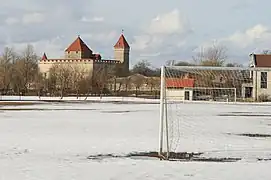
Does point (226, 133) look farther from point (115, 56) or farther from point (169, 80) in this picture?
point (115, 56)

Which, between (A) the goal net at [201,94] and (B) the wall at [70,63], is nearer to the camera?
(A) the goal net at [201,94]

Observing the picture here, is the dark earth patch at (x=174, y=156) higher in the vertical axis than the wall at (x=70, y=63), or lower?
lower

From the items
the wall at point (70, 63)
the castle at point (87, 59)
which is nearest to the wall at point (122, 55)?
the castle at point (87, 59)

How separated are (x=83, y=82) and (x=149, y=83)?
48.0ft

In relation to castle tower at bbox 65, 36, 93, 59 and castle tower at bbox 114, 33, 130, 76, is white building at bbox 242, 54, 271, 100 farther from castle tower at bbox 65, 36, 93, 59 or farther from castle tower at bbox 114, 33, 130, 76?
castle tower at bbox 114, 33, 130, 76

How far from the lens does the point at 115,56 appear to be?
516 ft

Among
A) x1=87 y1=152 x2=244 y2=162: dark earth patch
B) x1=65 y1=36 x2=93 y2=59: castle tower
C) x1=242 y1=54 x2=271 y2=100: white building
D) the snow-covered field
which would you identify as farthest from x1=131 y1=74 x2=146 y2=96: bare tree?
x1=87 y1=152 x2=244 y2=162: dark earth patch

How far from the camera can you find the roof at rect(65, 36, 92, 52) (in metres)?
146

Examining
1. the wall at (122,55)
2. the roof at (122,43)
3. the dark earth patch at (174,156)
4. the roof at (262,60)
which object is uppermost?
the roof at (122,43)

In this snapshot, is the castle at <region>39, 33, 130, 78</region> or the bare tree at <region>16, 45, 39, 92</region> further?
the castle at <region>39, 33, 130, 78</region>

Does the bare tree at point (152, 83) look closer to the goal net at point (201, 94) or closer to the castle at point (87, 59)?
the castle at point (87, 59)

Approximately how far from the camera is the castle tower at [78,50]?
14512cm

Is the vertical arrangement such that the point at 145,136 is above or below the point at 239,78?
below

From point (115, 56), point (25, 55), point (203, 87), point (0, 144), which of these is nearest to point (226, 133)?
point (203, 87)
